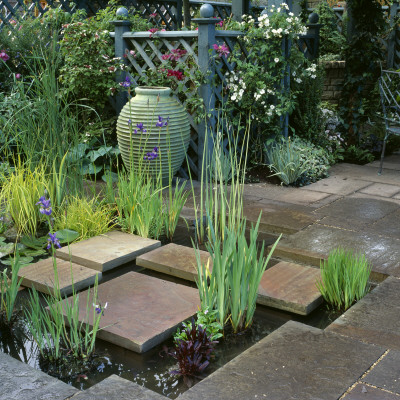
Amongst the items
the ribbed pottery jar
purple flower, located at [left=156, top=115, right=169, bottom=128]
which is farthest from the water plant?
the ribbed pottery jar

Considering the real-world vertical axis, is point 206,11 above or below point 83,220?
above

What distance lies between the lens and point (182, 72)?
17.3 feet

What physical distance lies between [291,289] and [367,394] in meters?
0.97

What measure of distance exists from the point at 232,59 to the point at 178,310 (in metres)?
3.06

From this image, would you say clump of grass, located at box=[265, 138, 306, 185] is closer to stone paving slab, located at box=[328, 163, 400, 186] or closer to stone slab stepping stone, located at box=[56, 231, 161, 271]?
stone paving slab, located at box=[328, 163, 400, 186]

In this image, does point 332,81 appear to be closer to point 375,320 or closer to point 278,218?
point 278,218

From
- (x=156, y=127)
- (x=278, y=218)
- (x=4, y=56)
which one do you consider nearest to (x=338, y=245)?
(x=278, y=218)

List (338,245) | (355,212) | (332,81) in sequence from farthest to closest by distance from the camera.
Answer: (332,81) < (355,212) < (338,245)

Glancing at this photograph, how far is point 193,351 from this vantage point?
232 cm

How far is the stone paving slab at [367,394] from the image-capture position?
78.9 inches

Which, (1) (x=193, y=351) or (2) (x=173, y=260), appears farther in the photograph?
(2) (x=173, y=260)

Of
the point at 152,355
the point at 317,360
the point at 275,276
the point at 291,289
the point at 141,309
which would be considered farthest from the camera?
the point at 275,276

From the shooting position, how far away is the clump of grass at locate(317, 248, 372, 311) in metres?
2.81

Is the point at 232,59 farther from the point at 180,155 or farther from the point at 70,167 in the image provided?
the point at 70,167
